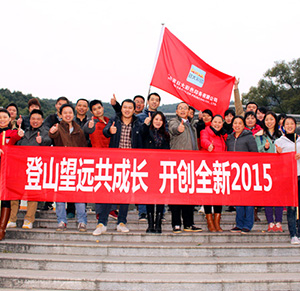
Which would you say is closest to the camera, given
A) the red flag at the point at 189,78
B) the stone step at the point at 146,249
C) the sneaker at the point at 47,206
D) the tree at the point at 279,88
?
the stone step at the point at 146,249

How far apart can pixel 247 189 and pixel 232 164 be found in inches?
18.9

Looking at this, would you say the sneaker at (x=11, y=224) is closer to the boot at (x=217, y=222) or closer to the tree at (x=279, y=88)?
the boot at (x=217, y=222)

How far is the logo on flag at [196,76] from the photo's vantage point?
8.02 m

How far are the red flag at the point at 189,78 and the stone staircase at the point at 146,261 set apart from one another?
3470mm

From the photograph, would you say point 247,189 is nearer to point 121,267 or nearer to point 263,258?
point 263,258

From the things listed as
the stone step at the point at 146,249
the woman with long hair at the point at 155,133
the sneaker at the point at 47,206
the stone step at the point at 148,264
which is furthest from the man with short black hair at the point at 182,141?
the sneaker at the point at 47,206

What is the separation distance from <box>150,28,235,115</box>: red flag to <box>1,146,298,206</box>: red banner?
2.53 metres

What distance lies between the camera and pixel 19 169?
555 centimetres

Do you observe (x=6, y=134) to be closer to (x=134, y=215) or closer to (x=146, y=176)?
(x=146, y=176)

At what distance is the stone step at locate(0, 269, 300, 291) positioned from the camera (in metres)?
4.30

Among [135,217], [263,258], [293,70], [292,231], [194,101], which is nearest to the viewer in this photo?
[263,258]

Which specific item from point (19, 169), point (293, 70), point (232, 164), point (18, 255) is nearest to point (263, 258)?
point (232, 164)

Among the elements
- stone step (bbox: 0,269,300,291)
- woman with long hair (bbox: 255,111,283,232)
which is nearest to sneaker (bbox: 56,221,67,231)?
stone step (bbox: 0,269,300,291)

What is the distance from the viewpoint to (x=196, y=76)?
26.6 ft
